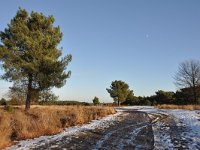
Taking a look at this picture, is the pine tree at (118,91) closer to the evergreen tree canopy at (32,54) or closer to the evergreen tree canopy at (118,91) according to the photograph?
the evergreen tree canopy at (118,91)

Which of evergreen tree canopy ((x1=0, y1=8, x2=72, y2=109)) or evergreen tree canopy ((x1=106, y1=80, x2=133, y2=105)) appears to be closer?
evergreen tree canopy ((x1=0, y1=8, x2=72, y2=109))

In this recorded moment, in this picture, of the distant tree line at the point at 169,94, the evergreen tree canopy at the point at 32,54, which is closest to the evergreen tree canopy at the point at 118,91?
the distant tree line at the point at 169,94

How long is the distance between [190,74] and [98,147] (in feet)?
141

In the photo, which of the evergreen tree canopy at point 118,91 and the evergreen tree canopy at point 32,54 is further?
the evergreen tree canopy at point 118,91

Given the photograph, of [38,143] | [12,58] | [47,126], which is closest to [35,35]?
[12,58]

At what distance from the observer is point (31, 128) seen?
12016 millimetres

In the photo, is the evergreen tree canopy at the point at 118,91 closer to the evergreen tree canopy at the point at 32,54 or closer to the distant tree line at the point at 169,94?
the distant tree line at the point at 169,94

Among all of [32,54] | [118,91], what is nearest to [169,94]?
[118,91]

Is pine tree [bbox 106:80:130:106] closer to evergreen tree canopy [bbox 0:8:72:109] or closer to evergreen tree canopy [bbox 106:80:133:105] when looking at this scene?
evergreen tree canopy [bbox 106:80:133:105]

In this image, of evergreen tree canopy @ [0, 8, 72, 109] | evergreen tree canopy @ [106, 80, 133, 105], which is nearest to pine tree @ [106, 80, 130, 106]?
evergreen tree canopy @ [106, 80, 133, 105]

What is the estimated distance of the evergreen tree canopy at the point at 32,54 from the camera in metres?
26.1

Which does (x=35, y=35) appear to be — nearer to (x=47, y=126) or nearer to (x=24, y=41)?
(x=24, y=41)

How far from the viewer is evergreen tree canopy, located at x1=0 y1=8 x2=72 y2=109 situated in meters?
26.1

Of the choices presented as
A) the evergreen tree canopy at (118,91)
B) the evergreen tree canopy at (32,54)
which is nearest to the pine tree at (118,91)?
the evergreen tree canopy at (118,91)
